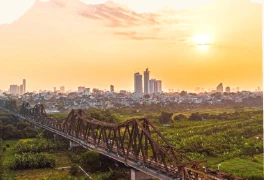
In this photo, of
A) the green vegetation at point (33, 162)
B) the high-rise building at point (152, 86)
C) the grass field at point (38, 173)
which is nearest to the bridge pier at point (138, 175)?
the grass field at point (38, 173)

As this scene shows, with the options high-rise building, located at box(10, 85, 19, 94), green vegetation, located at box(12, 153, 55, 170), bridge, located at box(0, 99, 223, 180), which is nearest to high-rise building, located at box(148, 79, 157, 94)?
high-rise building, located at box(10, 85, 19, 94)

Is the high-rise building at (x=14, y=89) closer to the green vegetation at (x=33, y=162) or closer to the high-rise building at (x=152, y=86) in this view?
the high-rise building at (x=152, y=86)

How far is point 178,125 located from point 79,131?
8.87 m

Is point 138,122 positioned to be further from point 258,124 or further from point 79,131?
point 258,124

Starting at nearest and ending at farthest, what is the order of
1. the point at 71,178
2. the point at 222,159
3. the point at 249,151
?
the point at 71,178 < the point at 222,159 < the point at 249,151

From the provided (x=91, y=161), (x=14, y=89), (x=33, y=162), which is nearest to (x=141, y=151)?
(x=91, y=161)

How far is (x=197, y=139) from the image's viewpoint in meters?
16.2

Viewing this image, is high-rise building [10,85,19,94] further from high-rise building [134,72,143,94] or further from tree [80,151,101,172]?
tree [80,151,101,172]

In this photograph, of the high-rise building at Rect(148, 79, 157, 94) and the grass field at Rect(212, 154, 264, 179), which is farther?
the high-rise building at Rect(148, 79, 157, 94)

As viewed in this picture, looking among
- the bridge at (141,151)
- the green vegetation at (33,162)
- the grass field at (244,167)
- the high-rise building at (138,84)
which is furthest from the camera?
the high-rise building at (138,84)

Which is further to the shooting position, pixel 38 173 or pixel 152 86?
pixel 152 86

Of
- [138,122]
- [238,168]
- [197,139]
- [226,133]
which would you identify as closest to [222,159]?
[238,168]

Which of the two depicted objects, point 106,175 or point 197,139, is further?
point 197,139

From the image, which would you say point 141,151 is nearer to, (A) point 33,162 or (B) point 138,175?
(B) point 138,175
